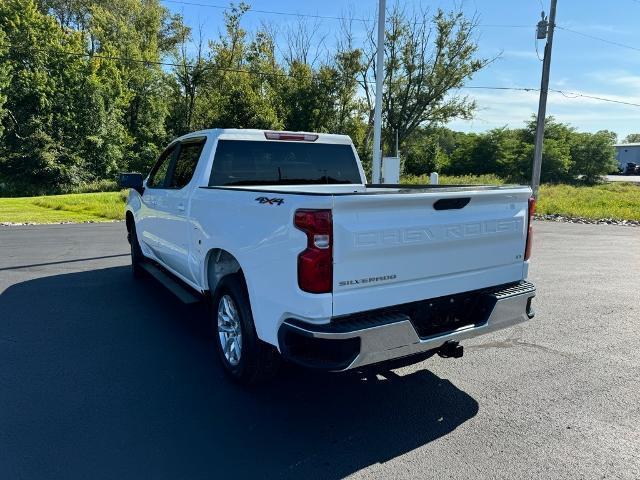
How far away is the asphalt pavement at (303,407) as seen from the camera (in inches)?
111

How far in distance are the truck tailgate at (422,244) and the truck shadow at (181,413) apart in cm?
87

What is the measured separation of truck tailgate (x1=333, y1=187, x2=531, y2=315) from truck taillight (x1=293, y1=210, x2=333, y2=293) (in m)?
0.04

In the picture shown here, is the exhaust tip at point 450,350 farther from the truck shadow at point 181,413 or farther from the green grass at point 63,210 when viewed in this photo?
the green grass at point 63,210

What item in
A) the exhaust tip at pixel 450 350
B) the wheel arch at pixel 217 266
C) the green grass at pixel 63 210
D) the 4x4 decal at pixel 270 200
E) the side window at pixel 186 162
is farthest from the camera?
the green grass at pixel 63 210

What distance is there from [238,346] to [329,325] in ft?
3.92

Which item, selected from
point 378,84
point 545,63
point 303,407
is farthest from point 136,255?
point 545,63

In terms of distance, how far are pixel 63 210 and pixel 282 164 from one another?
56.5ft

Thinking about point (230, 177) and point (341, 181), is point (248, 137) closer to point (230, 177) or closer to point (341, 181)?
point (230, 177)

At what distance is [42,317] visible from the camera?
553 centimetres

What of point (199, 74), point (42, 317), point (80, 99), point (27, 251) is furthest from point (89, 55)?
point (42, 317)

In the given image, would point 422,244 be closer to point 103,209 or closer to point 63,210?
point 103,209

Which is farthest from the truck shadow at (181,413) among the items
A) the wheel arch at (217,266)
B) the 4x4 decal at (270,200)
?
the 4x4 decal at (270,200)

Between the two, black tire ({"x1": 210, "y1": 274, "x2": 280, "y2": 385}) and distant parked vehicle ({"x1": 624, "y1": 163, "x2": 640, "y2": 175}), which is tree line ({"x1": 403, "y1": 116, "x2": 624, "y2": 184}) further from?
black tire ({"x1": 210, "y1": 274, "x2": 280, "y2": 385})

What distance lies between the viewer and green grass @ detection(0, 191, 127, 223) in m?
16.3
